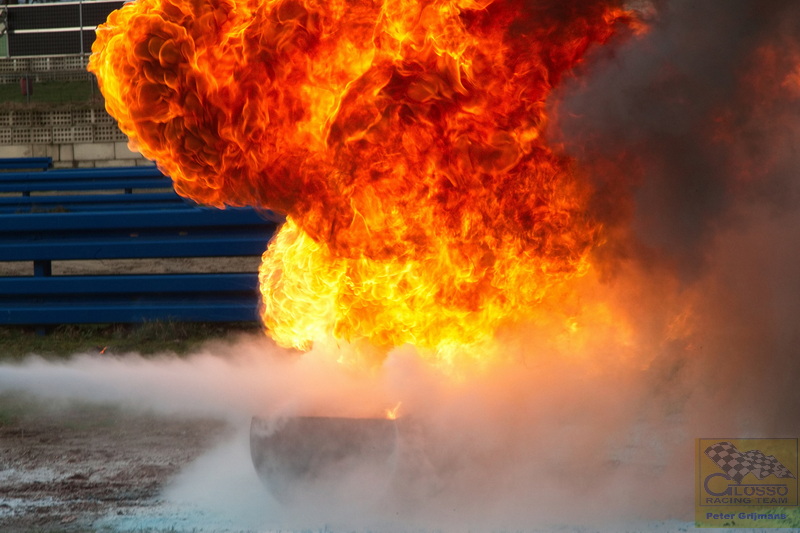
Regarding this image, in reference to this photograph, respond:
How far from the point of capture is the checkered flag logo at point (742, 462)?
6379 millimetres

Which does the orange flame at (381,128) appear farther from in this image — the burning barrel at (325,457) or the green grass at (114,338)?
the green grass at (114,338)

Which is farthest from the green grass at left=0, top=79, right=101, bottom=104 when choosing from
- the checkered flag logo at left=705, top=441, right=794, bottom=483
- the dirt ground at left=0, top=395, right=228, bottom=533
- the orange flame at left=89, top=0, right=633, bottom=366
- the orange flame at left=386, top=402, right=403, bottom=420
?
the checkered flag logo at left=705, top=441, right=794, bottom=483

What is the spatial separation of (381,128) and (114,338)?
9.03m

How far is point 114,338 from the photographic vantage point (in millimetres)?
13938

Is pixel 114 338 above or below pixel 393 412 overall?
below

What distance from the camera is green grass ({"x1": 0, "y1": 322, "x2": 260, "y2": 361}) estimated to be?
1313cm

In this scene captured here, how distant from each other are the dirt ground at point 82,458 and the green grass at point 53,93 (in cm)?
1038

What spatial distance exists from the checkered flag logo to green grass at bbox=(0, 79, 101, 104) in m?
15.9

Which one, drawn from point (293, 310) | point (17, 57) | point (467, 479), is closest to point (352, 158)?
point (293, 310)

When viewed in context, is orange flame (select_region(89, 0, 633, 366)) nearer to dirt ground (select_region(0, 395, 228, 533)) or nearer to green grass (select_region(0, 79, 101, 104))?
dirt ground (select_region(0, 395, 228, 533))

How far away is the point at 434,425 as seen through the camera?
248 inches

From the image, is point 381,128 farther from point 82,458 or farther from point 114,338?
point 114,338

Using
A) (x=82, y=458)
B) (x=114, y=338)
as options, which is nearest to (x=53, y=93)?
(x=114, y=338)

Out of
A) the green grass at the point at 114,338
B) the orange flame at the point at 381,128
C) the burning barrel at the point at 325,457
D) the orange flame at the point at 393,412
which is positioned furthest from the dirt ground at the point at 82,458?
the green grass at the point at 114,338
